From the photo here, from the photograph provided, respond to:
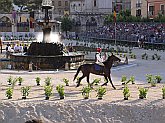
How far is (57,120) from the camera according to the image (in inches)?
657

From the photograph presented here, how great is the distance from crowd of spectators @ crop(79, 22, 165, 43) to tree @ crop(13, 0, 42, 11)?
3309 centimetres

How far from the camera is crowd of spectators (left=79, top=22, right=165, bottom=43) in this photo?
171ft

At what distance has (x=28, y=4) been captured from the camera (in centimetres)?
10381

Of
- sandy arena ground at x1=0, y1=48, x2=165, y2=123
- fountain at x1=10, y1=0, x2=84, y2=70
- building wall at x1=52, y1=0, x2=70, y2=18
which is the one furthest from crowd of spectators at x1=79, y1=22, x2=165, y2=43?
building wall at x1=52, y1=0, x2=70, y2=18

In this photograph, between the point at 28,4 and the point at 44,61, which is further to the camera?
the point at 28,4

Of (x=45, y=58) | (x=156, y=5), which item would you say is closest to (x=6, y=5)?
(x=156, y=5)

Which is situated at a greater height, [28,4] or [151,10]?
[28,4]

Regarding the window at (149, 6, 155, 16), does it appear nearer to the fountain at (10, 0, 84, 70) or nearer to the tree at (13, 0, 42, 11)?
the tree at (13, 0, 42, 11)

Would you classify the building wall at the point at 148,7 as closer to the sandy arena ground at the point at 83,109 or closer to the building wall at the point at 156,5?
the building wall at the point at 156,5

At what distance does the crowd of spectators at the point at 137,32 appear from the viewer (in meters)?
52.3

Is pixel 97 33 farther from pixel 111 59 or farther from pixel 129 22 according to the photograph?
pixel 111 59

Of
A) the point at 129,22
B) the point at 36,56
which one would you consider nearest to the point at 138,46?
the point at 129,22

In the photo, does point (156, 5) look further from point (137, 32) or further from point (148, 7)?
point (137, 32)

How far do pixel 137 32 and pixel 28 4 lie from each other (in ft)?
165
